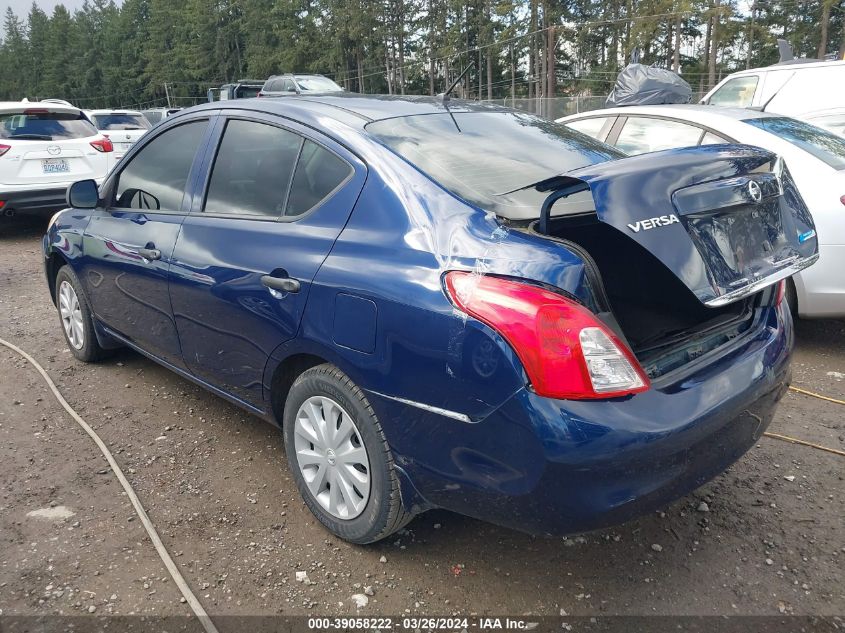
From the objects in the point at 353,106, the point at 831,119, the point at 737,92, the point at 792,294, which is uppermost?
the point at 353,106

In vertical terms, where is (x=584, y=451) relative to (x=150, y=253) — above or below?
below

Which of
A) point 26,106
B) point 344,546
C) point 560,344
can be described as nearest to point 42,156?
point 26,106

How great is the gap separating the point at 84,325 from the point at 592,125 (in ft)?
13.6

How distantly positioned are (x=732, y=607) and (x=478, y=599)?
32.9 inches

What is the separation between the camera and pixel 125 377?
14.5 ft

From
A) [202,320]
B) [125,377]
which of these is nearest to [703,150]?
[202,320]

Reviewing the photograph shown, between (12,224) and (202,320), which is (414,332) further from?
(12,224)

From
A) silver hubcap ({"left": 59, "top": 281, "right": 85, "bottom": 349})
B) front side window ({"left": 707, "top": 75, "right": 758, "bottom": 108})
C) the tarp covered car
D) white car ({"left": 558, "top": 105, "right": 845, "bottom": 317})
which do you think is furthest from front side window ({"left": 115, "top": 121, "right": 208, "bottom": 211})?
front side window ({"left": 707, "top": 75, "right": 758, "bottom": 108})

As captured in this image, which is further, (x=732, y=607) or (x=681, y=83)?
(x=681, y=83)

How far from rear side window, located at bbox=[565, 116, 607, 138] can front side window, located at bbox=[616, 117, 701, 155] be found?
9.3 inches

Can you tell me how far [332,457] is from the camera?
103 inches

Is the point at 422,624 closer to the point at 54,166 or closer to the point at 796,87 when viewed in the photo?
the point at 796,87

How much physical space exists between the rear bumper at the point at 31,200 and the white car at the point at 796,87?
8394 mm

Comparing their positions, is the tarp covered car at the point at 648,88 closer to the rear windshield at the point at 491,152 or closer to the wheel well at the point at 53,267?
the rear windshield at the point at 491,152
